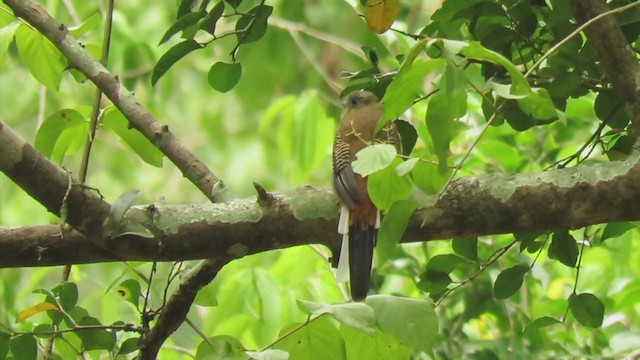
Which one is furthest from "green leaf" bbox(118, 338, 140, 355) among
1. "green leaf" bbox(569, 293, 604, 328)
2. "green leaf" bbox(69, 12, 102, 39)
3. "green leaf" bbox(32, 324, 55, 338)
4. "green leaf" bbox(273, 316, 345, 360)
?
"green leaf" bbox(569, 293, 604, 328)

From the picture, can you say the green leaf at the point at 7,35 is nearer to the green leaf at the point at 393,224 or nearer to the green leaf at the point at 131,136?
the green leaf at the point at 131,136

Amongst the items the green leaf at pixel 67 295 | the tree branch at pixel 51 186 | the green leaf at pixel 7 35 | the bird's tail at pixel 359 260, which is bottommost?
the bird's tail at pixel 359 260

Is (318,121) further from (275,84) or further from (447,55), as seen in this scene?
(275,84)

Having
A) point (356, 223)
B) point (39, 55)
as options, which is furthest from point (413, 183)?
point (39, 55)

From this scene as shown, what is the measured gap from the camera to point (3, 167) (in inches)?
48.0

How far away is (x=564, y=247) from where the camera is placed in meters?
1.49

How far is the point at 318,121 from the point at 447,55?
1.62 m

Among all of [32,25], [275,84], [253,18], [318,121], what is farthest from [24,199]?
[253,18]

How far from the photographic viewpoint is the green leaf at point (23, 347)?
1.39 m

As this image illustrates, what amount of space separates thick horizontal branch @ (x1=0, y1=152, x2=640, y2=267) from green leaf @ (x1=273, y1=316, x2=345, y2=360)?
5.3 inches

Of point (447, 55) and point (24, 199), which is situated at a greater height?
point (24, 199)

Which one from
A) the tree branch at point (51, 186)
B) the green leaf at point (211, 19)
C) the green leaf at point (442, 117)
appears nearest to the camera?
the green leaf at point (442, 117)

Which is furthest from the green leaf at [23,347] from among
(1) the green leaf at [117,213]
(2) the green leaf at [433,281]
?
(2) the green leaf at [433,281]

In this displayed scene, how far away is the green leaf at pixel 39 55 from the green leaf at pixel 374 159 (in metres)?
0.82
